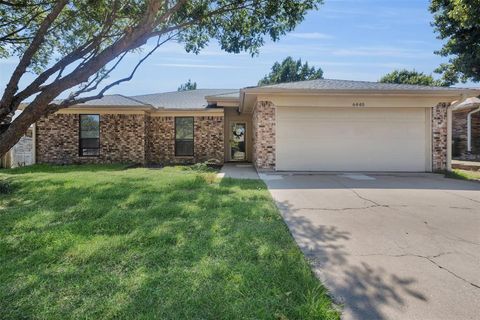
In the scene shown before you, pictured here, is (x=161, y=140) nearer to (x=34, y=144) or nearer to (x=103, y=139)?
(x=103, y=139)

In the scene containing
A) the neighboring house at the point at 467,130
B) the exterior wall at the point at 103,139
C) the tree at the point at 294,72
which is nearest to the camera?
the exterior wall at the point at 103,139

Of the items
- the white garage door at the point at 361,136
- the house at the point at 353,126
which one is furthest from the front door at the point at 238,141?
the white garage door at the point at 361,136

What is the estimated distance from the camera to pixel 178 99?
57.3 feet

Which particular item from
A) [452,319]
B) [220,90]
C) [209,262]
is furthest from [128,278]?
[220,90]

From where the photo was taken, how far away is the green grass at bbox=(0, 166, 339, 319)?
2361 millimetres

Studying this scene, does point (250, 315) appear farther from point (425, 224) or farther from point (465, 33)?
point (465, 33)

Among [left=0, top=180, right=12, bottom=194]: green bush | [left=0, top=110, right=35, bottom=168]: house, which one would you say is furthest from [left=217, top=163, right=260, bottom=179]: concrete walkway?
[left=0, top=110, right=35, bottom=168]: house

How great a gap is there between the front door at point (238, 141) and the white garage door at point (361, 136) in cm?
577

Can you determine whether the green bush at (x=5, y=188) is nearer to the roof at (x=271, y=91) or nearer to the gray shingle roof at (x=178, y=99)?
the roof at (x=271, y=91)

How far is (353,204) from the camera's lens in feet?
20.1

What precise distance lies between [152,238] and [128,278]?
3.55ft

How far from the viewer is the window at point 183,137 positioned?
15586mm

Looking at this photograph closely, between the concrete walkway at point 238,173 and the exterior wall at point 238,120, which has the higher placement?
the exterior wall at point 238,120

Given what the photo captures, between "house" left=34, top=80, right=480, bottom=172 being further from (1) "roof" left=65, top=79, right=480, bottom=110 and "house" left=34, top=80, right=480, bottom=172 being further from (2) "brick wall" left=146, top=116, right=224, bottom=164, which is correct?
(2) "brick wall" left=146, top=116, right=224, bottom=164
